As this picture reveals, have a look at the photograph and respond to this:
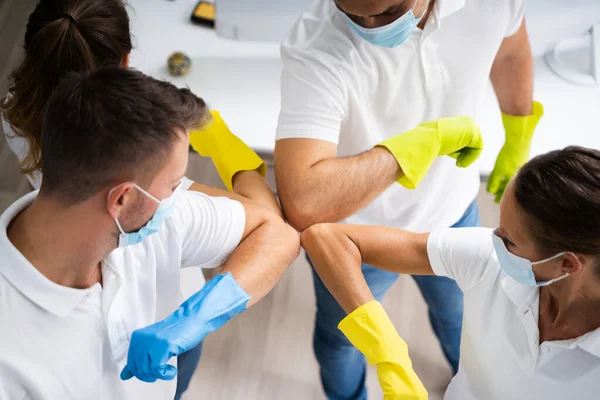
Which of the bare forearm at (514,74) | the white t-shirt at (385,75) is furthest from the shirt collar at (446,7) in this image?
the bare forearm at (514,74)

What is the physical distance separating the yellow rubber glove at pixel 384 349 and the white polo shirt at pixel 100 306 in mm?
302

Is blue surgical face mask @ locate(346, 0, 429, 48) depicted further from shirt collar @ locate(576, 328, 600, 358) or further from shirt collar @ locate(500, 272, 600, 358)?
shirt collar @ locate(576, 328, 600, 358)

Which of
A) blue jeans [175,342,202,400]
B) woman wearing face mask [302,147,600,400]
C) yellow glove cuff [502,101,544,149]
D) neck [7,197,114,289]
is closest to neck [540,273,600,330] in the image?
woman wearing face mask [302,147,600,400]

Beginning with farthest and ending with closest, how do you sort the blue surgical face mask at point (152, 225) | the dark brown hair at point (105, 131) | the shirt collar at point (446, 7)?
the shirt collar at point (446, 7)
the blue surgical face mask at point (152, 225)
the dark brown hair at point (105, 131)

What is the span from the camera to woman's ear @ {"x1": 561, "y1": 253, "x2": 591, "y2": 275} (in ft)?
3.85

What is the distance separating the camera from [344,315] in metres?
1.89

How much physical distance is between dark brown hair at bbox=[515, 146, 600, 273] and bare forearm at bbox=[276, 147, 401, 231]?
1.20 feet

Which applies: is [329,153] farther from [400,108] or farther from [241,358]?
[241,358]

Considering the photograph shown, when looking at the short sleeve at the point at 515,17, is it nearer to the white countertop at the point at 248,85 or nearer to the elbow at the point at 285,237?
the white countertop at the point at 248,85

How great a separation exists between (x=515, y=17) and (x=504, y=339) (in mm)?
770

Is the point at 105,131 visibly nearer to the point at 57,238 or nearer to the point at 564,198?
the point at 57,238

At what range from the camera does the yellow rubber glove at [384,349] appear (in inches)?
55.0

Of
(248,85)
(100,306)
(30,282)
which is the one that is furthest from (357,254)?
(248,85)

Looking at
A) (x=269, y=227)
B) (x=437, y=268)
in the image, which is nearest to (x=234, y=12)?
(x=269, y=227)
